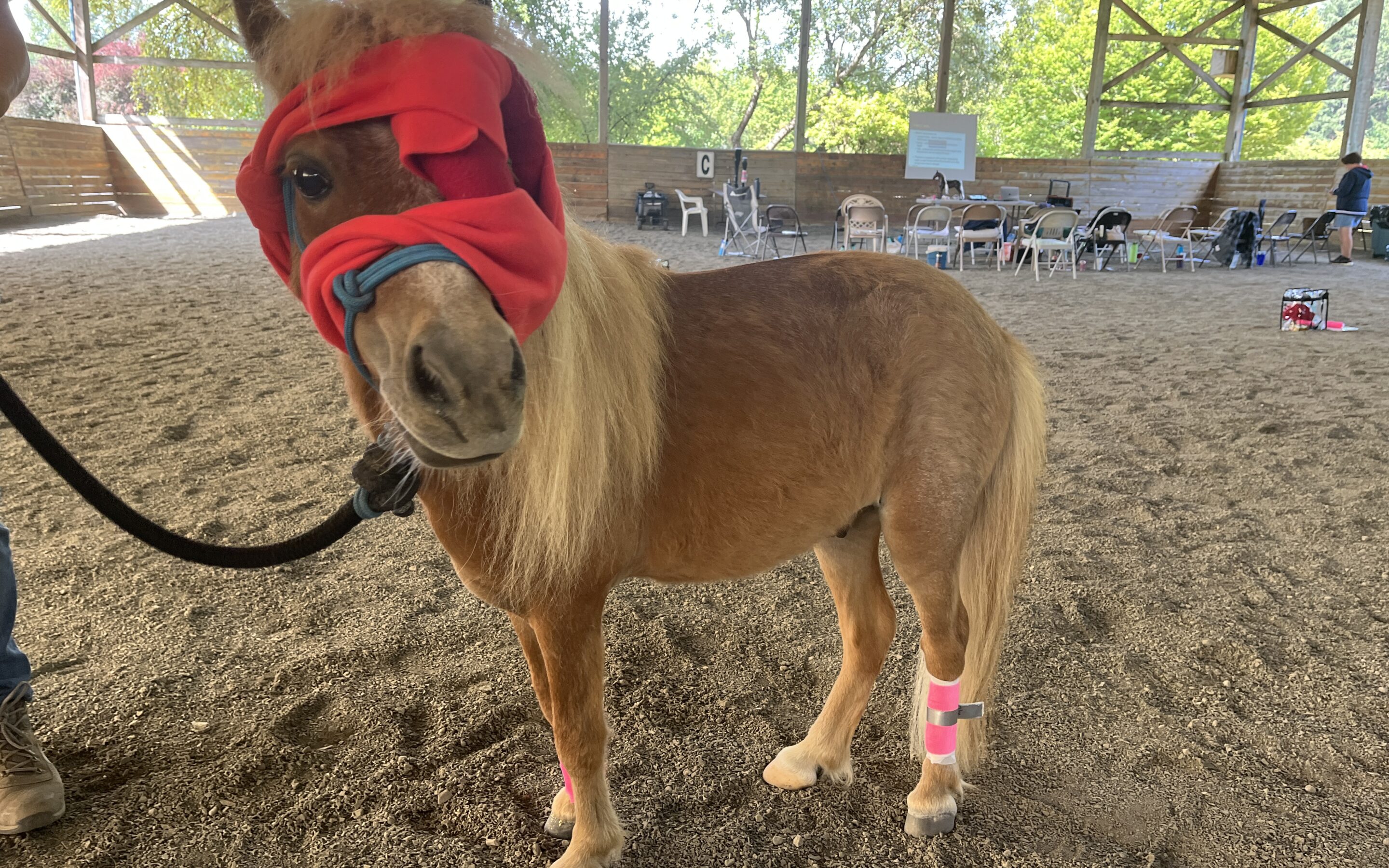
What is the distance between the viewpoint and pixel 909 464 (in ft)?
4.69

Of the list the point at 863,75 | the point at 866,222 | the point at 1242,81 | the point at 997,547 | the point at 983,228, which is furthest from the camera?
the point at 863,75

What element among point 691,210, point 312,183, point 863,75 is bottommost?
point 312,183

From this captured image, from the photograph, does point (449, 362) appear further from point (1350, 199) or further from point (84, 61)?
point (84, 61)

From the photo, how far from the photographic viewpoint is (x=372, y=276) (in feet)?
2.62

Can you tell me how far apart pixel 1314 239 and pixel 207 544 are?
50.2 feet

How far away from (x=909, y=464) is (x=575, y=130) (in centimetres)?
82

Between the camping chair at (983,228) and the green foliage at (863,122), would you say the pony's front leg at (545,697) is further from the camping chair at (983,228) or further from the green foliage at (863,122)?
the green foliage at (863,122)

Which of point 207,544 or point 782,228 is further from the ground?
point 782,228

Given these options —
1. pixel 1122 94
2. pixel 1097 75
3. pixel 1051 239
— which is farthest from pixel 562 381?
pixel 1122 94

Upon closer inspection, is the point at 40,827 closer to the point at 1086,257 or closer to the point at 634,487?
the point at 634,487

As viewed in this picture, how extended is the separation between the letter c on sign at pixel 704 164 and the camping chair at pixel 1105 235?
8009 millimetres

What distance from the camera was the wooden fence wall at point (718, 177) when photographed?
51.3 feet

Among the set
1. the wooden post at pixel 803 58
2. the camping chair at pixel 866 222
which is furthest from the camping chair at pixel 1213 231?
the wooden post at pixel 803 58

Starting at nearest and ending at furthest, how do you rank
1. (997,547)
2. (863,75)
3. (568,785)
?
(568,785)
(997,547)
(863,75)
